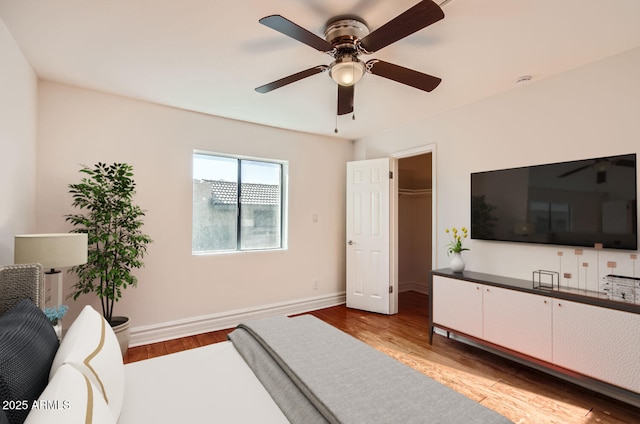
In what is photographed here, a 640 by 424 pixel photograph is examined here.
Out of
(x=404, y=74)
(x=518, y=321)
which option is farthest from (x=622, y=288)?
(x=404, y=74)

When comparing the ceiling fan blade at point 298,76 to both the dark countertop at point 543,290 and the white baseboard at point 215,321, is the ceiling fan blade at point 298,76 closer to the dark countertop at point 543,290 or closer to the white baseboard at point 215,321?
the dark countertop at point 543,290

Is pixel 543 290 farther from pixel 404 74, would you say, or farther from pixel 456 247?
pixel 404 74

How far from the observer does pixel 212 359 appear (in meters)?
1.57

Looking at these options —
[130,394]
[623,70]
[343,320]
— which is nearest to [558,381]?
[343,320]

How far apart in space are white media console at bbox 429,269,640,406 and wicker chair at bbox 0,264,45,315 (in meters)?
2.99

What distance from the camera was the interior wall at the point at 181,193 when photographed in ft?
8.98

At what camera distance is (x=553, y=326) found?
7.13ft

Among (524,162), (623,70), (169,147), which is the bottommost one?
(524,162)

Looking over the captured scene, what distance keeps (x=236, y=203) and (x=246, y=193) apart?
18cm

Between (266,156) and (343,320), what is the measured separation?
2.28 meters

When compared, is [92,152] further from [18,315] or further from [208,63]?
[18,315]

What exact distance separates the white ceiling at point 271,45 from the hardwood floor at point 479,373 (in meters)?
2.44

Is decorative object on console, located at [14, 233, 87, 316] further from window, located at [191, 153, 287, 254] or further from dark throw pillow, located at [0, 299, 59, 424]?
window, located at [191, 153, 287, 254]

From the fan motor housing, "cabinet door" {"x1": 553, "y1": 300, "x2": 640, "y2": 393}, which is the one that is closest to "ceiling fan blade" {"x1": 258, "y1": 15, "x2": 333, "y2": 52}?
the fan motor housing
